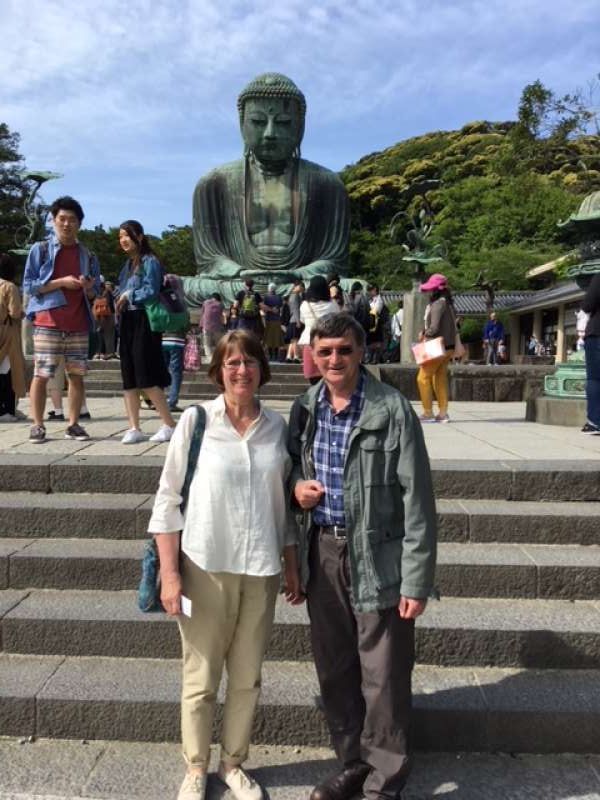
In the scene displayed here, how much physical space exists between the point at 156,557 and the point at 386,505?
28.2 inches

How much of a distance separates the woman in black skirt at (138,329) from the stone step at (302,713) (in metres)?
2.21

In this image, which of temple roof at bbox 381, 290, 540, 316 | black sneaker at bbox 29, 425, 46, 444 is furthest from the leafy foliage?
black sneaker at bbox 29, 425, 46, 444

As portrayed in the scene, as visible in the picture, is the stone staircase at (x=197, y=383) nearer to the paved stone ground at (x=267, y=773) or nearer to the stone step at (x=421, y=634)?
the stone step at (x=421, y=634)

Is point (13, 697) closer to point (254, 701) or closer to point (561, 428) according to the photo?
point (254, 701)

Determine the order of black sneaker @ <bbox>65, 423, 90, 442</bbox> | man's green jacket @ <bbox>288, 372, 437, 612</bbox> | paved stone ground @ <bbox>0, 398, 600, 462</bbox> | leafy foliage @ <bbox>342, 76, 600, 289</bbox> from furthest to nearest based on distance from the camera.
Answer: leafy foliage @ <bbox>342, 76, 600, 289</bbox>
black sneaker @ <bbox>65, 423, 90, 442</bbox>
paved stone ground @ <bbox>0, 398, 600, 462</bbox>
man's green jacket @ <bbox>288, 372, 437, 612</bbox>

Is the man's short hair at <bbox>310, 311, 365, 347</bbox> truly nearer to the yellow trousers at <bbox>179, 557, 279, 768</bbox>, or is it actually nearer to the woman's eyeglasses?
the woman's eyeglasses

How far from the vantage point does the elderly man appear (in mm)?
1984

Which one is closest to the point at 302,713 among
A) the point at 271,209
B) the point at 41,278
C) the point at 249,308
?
the point at 41,278

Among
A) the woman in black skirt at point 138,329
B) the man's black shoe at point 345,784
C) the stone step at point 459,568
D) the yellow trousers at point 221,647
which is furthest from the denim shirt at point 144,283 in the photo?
the man's black shoe at point 345,784

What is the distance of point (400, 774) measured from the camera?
6.65ft

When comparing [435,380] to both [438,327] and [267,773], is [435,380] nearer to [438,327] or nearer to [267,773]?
[438,327]

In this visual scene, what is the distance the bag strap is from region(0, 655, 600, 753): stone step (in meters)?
0.93

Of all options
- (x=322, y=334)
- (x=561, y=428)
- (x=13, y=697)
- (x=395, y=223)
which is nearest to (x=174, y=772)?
(x=13, y=697)

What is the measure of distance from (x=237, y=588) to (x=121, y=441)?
9.39 ft
